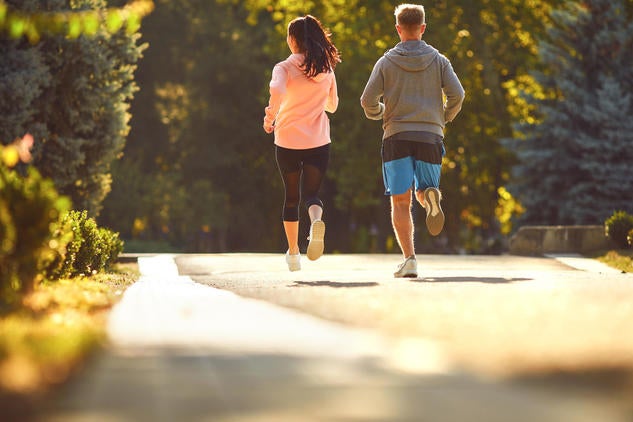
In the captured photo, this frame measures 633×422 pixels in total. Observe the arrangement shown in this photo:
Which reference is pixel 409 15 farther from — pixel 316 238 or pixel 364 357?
pixel 364 357

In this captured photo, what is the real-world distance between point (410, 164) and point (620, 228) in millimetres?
6837

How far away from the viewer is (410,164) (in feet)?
38.5

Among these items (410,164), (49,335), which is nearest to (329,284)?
(410,164)

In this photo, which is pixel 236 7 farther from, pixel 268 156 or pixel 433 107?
pixel 433 107

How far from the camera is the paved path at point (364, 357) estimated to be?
4352 millimetres

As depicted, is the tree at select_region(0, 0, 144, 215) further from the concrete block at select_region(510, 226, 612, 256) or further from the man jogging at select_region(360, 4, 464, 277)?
the man jogging at select_region(360, 4, 464, 277)

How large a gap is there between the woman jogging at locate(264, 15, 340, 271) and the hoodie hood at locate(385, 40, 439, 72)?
87 centimetres

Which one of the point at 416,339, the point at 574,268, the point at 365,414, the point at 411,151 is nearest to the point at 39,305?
the point at 416,339

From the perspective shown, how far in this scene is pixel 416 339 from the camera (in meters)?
6.20

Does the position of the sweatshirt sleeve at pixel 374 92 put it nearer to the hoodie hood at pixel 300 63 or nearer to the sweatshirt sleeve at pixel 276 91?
the hoodie hood at pixel 300 63

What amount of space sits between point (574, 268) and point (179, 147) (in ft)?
115

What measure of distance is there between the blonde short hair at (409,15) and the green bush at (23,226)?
15.4 feet

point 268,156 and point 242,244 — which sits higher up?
point 268,156

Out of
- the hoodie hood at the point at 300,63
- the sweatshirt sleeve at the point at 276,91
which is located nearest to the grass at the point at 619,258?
the hoodie hood at the point at 300,63
